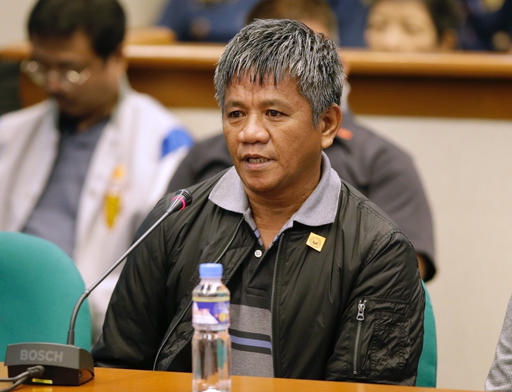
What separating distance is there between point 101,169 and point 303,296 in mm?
1373

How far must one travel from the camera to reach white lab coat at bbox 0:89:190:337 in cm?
287

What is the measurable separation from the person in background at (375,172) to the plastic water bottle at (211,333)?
1145 millimetres

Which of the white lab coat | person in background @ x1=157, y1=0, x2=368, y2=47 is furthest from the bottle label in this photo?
person in background @ x1=157, y1=0, x2=368, y2=47

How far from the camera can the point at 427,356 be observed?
1820 millimetres

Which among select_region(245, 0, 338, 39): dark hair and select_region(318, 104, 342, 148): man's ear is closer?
select_region(318, 104, 342, 148): man's ear

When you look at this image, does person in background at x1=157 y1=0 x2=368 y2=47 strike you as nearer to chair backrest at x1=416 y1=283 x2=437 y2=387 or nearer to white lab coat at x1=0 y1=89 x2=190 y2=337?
white lab coat at x1=0 y1=89 x2=190 y2=337

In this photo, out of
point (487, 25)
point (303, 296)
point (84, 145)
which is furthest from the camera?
point (487, 25)

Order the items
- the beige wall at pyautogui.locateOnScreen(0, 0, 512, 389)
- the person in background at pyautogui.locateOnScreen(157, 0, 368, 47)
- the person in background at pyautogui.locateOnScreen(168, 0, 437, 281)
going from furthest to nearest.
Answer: the person in background at pyautogui.locateOnScreen(157, 0, 368, 47)
the beige wall at pyautogui.locateOnScreen(0, 0, 512, 389)
the person in background at pyautogui.locateOnScreen(168, 0, 437, 281)

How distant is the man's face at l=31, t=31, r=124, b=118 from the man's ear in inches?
53.2

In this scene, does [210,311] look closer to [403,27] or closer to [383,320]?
[383,320]

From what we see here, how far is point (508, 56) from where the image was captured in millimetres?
3207

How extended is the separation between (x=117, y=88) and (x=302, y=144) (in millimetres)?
1428

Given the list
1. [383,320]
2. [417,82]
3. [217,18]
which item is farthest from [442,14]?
[383,320]

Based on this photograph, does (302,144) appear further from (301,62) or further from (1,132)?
(1,132)
